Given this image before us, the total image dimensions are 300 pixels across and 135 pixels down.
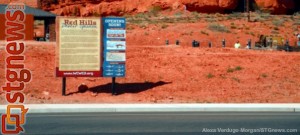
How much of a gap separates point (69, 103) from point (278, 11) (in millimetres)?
43846

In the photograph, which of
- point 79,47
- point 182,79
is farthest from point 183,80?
point 79,47

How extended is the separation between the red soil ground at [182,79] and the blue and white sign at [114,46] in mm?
973

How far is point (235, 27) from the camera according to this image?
1911 inches

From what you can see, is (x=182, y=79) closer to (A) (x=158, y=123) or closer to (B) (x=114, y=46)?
(B) (x=114, y=46)

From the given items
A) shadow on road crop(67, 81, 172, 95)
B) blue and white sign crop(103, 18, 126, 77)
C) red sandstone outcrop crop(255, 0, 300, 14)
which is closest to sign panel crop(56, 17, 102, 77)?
blue and white sign crop(103, 18, 126, 77)

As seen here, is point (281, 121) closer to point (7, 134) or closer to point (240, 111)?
point (240, 111)

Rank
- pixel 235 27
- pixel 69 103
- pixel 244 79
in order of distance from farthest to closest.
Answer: pixel 235 27, pixel 244 79, pixel 69 103

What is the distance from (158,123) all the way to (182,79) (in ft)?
30.3

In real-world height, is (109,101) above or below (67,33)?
below

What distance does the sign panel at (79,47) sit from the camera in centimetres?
2030

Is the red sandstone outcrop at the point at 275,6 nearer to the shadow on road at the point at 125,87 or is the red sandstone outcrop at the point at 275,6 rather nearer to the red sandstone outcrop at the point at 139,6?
the red sandstone outcrop at the point at 139,6

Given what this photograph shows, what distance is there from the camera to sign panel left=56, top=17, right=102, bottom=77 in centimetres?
2030

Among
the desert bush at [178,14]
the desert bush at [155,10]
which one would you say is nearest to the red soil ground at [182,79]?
the desert bush at [178,14]

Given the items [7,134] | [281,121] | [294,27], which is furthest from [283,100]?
[294,27]
